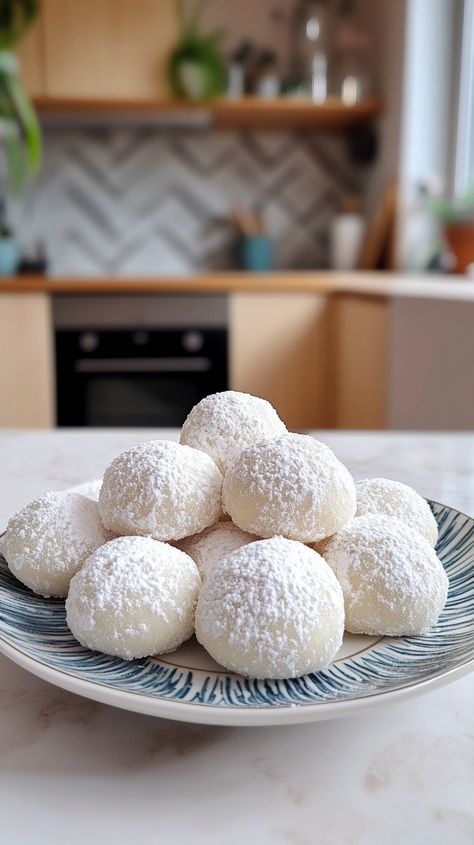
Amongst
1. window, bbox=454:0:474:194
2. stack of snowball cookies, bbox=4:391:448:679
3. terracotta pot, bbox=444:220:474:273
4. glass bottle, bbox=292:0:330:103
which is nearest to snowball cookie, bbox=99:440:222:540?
→ stack of snowball cookies, bbox=4:391:448:679

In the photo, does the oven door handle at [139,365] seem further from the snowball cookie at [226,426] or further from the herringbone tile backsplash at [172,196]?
the snowball cookie at [226,426]

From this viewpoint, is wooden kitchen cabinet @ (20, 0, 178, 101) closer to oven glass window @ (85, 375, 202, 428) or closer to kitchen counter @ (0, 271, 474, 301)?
kitchen counter @ (0, 271, 474, 301)

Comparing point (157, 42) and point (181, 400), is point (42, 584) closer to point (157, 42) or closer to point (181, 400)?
point (181, 400)

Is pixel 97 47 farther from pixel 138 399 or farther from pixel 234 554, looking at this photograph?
pixel 234 554

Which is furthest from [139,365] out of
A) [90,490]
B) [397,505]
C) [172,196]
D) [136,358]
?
[397,505]

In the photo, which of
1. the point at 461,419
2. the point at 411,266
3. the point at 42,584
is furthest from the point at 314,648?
the point at 411,266
